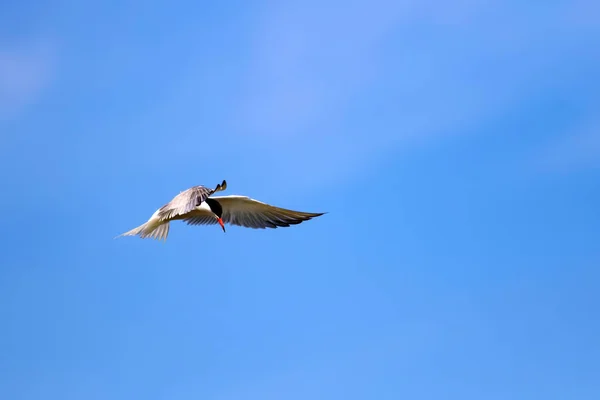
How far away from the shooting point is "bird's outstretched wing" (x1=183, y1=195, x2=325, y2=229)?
27828 millimetres

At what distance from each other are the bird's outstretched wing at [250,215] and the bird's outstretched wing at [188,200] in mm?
2936

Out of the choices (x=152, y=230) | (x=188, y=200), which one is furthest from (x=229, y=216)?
(x=188, y=200)

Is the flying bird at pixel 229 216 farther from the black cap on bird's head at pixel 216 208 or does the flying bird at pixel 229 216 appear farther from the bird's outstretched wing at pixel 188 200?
the bird's outstretched wing at pixel 188 200

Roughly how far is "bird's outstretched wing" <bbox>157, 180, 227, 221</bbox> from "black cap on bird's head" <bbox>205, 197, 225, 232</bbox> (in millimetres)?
2606

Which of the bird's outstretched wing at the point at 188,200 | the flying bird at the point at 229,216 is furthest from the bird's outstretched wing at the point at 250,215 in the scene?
the bird's outstretched wing at the point at 188,200

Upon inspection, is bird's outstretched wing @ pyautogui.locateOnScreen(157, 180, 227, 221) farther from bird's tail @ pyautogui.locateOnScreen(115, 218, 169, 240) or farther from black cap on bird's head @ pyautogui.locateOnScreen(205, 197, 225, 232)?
black cap on bird's head @ pyautogui.locateOnScreen(205, 197, 225, 232)

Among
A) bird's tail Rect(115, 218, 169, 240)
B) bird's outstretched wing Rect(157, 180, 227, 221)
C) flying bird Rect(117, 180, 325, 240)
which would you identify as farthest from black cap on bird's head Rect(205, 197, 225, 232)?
bird's outstretched wing Rect(157, 180, 227, 221)

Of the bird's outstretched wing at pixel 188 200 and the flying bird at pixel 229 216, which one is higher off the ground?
the flying bird at pixel 229 216

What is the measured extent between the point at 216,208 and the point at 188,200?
396 cm

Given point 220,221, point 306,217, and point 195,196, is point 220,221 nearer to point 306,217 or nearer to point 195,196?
point 306,217

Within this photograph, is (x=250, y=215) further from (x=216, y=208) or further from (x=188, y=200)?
(x=188, y=200)

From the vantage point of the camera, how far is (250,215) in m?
28.6

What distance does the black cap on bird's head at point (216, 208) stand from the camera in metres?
27.9

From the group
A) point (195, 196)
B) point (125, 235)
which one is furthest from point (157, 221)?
point (195, 196)
